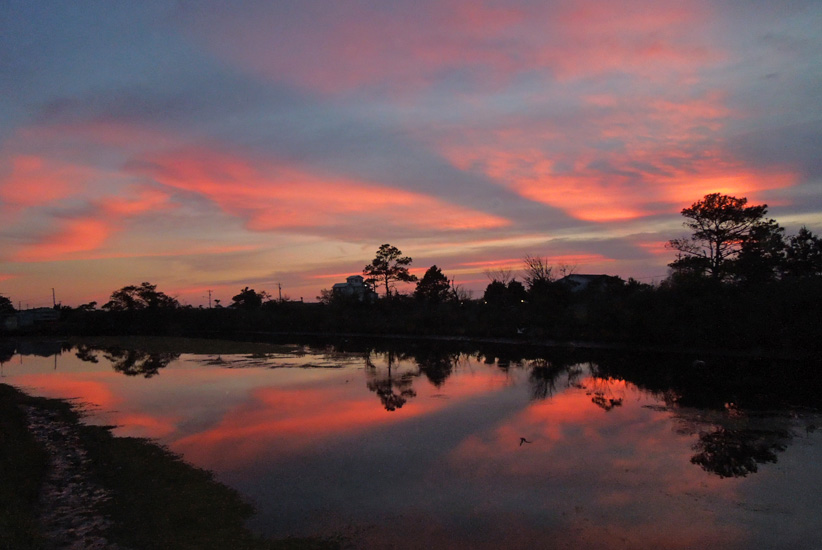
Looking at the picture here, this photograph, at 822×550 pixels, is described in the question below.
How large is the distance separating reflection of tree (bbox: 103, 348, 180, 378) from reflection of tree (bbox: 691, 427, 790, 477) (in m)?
25.5

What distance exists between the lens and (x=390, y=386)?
22.9m

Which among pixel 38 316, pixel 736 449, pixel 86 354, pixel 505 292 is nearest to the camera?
pixel 736 449

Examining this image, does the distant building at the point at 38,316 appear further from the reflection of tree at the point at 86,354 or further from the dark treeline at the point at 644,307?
the reflection of tree at the point at 86,354

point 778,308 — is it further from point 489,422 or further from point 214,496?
point 214,496

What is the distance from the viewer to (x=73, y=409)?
1836cm

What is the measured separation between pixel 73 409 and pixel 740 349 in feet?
98.1

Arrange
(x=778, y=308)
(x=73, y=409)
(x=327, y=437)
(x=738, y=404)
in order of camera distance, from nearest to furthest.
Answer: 1. (x=327, y=437)
2. (x=738, y=404)
3. (x=73, y=409)
4. (x=778, y=308)

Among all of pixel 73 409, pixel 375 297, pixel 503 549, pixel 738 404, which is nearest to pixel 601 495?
pixel 503 549

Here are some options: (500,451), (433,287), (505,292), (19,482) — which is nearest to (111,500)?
(19,482)

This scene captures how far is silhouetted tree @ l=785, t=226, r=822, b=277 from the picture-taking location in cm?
3716

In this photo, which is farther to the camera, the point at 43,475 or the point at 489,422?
the point at 489,422

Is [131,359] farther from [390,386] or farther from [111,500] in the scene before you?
[111,500]

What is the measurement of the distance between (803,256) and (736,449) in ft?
108

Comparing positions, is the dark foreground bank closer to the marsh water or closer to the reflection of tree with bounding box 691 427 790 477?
the marsh water
